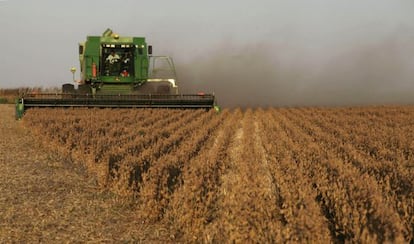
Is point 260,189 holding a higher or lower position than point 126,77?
lower

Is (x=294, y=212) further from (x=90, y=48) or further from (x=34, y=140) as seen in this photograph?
(x=90, y=48)

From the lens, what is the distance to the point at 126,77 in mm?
17859

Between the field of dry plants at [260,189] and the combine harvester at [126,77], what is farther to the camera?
the combine harvester at [126,77]

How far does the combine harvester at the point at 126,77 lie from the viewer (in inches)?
671

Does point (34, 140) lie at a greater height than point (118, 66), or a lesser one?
lesser

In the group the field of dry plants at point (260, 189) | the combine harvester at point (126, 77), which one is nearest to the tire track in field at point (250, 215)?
the field of dry plants at point (260, 189)

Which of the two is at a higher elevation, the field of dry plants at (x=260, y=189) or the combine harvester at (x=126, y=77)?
the combine harvester at (x=126, y=77)

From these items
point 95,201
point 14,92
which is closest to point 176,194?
point 95,201

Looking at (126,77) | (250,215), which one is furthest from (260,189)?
(126,77)

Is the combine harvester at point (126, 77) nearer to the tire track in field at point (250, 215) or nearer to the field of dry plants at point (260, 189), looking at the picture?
the field of dry plants at point (260, 189)

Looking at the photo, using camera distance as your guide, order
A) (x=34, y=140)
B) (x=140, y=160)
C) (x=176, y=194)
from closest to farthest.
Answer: (x=176, y=194) → (x=140, y=160) → (x=34, y=140)

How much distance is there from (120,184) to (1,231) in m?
1.77

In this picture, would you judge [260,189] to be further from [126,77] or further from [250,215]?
[126,77]

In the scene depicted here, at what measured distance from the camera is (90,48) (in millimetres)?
17750
